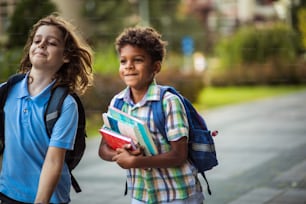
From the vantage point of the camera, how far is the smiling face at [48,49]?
1791 millimetres

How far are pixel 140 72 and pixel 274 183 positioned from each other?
2.55 metres

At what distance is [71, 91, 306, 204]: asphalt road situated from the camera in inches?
161

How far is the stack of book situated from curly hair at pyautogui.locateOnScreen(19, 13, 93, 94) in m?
0.14

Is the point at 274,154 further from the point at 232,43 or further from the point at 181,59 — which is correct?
the point at 181,59

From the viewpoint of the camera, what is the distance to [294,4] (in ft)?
14.2

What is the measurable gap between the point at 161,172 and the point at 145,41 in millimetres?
361

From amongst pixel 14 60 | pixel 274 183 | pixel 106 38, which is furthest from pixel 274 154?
pixel 106 38

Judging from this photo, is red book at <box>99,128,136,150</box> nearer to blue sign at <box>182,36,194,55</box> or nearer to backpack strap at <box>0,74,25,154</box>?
backpack strap at <box>0,74,25,154</box>

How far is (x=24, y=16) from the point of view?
4.50m

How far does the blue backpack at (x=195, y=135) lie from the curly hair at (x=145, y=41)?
108mm

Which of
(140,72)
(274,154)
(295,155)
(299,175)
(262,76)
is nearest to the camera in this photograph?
(140,72)

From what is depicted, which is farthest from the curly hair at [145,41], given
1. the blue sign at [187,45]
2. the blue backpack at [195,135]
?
the blue sign at [187,45]

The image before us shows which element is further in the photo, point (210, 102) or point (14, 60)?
point (210, 102)

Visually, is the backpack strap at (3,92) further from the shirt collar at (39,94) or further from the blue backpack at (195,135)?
the blue backpack at (195,135)
